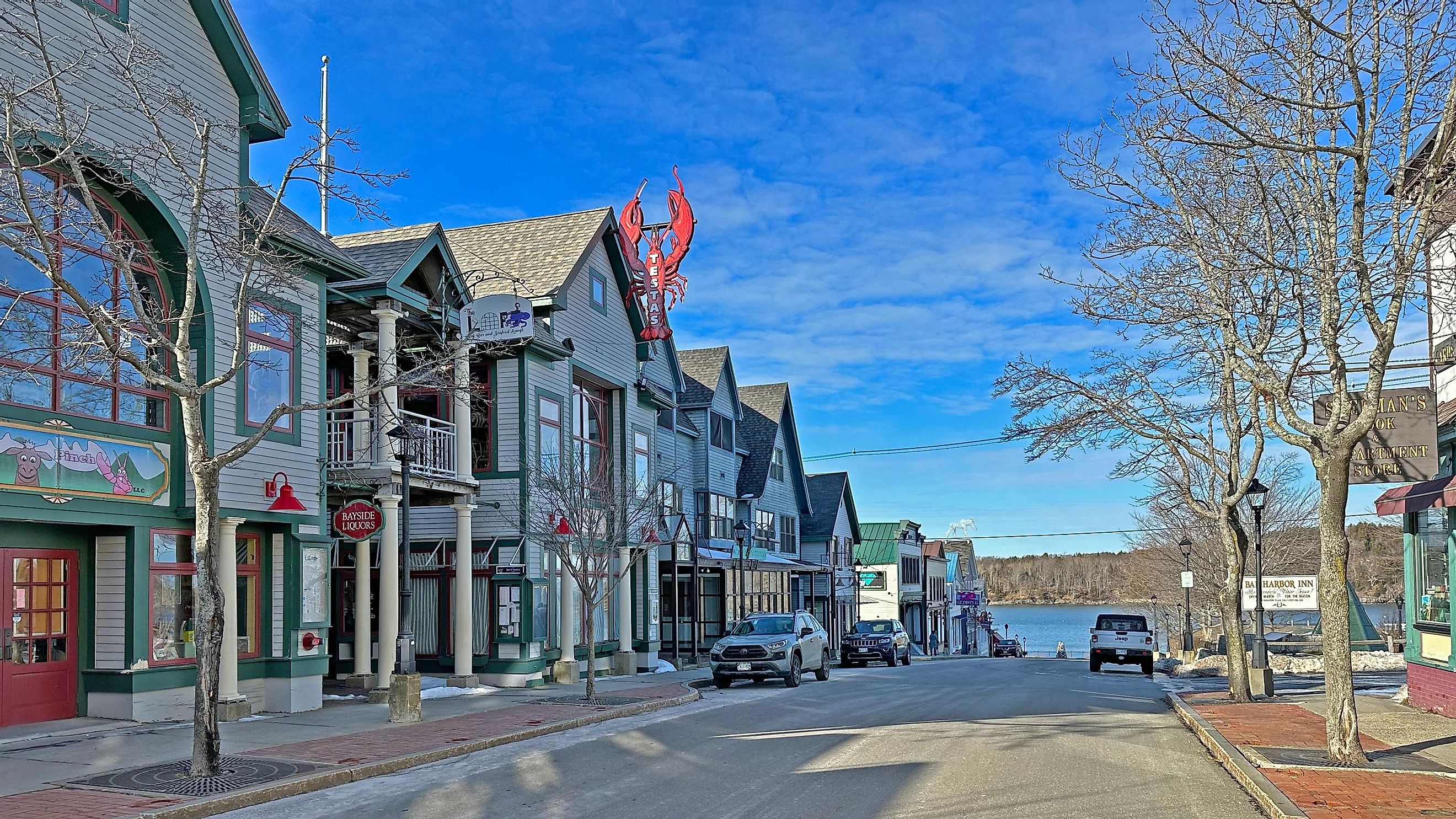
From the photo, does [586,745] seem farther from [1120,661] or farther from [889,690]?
[1120,661]

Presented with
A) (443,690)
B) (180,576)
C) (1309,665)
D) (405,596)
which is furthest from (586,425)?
(1309,665)

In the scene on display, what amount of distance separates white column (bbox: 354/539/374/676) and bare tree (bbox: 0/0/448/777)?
4859 mm

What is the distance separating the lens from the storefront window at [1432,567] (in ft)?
57.9

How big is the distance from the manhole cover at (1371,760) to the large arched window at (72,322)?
43.2 feet

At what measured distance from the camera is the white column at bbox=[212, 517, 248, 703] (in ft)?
56.2

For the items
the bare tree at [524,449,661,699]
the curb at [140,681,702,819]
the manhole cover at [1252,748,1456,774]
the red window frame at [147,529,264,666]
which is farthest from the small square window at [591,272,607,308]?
the manhole cover at [1252,748,1456,774]

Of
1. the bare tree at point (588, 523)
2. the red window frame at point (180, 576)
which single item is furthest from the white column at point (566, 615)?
the red window frame at point (180, 576)

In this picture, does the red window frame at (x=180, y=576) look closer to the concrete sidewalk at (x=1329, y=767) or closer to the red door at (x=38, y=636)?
the red door at (x=38, y=636)

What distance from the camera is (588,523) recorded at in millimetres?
21859

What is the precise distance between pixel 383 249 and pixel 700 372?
2143cm

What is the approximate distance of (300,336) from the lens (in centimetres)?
1933

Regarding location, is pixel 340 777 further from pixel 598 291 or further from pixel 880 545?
pixel 880 545

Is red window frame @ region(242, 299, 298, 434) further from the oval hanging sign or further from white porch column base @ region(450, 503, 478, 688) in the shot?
white porch column base @ region(450, 503, 478, 688)

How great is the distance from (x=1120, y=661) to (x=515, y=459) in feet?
65.8
